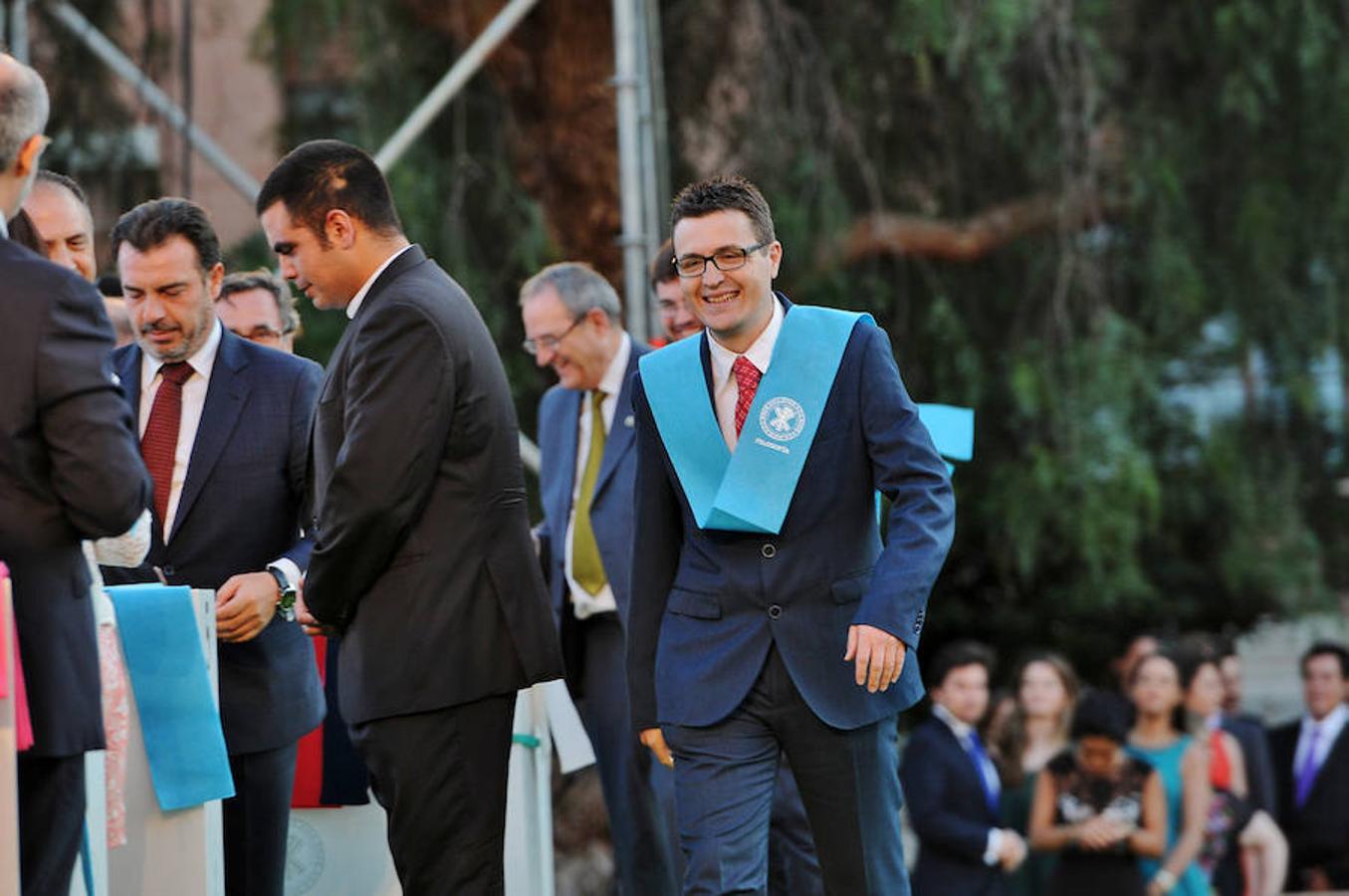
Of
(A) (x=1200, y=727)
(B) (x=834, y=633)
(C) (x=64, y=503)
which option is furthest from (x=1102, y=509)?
(C) (x=64, y=503)

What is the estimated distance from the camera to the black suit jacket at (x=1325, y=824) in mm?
9961

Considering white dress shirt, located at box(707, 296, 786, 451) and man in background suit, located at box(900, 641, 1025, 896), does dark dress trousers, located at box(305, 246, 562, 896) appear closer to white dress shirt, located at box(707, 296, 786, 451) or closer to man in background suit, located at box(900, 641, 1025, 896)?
white dress shirt, located at box(707, 296, 786, 451)

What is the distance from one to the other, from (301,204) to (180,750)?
1148 millimetres

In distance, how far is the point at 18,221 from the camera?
482 cm

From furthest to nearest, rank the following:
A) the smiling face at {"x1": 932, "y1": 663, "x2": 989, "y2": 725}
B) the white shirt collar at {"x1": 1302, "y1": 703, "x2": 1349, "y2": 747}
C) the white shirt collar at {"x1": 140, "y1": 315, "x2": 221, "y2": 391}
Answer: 1. the white shirt collar at {"x1": 1302, "y1": 703, "x2": 1349, "y2": 747}
2. the smiling face at {"x1": 932, "y1": 663, "x2": 989, "y2": 725}
3. the white shirt collar at {"x1": 140, "y1": 315, "x2": 221, "y2": 391}

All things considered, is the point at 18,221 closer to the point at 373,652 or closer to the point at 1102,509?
the point at 373,652

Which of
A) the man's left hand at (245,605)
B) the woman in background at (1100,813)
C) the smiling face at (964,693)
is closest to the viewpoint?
the man's left hand at (245,605)

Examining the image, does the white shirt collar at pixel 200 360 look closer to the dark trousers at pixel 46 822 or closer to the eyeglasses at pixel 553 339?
the eyeglasses at pixel 553 339

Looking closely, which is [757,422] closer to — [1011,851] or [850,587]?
[850,587]

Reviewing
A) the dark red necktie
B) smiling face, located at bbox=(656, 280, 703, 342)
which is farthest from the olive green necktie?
the dark red necktie

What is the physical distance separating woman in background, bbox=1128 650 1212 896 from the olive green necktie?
274 cm

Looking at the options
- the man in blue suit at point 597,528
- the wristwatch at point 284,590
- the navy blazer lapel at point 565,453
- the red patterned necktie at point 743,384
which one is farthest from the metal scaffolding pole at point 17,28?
the red patterned necktie at point 743,384

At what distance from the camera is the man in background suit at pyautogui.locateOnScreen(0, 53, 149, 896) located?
3711mm

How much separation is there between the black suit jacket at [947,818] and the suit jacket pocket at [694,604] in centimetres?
358
